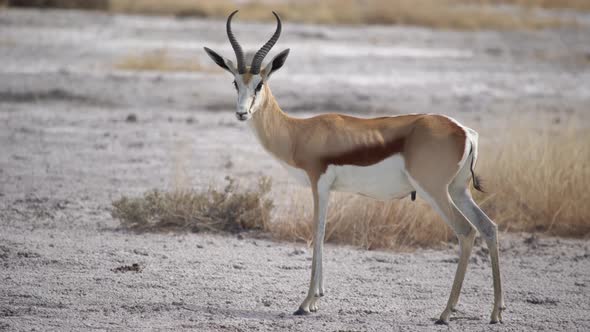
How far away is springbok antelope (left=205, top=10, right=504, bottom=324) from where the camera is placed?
21.9ft

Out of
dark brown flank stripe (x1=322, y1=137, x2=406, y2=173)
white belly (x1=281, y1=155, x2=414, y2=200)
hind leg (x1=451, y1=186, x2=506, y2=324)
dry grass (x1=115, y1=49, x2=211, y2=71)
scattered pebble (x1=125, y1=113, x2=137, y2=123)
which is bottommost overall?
scattered pebble (x1=125, y1=113, x2=137, y2=123)

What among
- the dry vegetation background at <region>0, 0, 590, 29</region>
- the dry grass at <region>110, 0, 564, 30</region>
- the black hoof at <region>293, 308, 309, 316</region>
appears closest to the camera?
the black hoof at <region>293, 308, 309, 316</region>

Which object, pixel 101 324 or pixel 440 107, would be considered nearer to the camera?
pixel 101 324

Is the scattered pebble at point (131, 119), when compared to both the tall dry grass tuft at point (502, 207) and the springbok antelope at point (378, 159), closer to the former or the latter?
the tall dry grass tuft at point (502, 207)

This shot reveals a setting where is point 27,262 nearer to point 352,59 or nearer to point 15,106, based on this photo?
point 15,106

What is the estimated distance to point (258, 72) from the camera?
22.3 feet

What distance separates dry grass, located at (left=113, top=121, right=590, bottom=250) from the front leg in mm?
1997

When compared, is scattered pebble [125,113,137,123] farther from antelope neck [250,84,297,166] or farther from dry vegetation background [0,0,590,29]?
dry vegetation background [0,0,590,29]

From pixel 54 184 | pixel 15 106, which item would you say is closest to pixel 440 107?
pixel 15 106

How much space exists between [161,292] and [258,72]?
72.9 inches

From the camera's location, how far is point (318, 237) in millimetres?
6879

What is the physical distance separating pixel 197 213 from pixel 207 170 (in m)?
2.73

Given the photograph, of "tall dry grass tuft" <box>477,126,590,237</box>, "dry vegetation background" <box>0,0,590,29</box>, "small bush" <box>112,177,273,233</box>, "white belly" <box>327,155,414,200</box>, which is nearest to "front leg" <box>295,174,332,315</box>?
"white belly" <box>327,155,414,200</box>

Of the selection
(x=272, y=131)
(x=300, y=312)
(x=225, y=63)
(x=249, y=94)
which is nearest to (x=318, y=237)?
(x=300, y=312)
